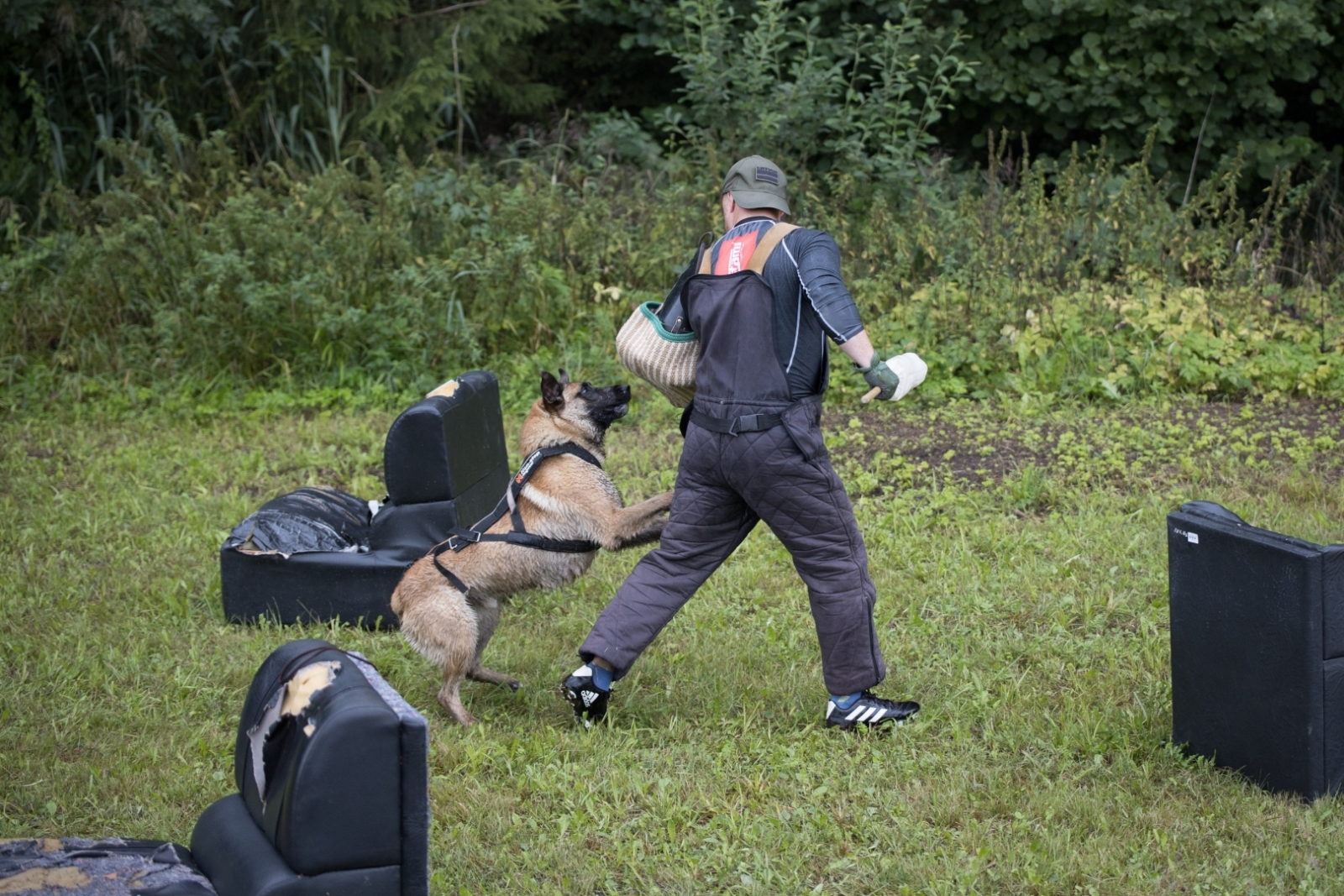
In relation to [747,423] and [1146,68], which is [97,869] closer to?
[747,423]

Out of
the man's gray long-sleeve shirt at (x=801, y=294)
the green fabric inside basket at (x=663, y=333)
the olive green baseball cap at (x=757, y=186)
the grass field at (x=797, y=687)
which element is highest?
the olive green baseball cap at (x=757, y=186)

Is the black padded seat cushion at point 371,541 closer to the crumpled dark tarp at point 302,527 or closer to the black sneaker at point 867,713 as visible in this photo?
the crumpled dark tarp at point 302,527

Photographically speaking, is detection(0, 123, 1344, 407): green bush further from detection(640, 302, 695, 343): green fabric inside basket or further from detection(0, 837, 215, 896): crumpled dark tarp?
detection(0, 837, 215, 896): crumpled dark tarp

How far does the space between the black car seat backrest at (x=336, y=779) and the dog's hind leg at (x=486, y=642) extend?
1.91m

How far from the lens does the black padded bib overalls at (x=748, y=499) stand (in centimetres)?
398

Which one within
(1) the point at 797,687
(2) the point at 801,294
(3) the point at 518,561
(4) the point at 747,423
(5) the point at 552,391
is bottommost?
(1) the point at 797,687

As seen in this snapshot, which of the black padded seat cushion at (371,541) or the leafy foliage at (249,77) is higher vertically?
the leafy foliage at (249,77)

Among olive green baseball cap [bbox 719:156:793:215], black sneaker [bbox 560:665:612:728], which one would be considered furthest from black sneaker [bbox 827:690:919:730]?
olive green baseball cap [bbox 719:156:793:215]

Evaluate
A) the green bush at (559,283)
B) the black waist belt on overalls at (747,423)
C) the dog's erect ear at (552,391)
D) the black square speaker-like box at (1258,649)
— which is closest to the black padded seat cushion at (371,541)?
the dog's erect ear at (552,391)

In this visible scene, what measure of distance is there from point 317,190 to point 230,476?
3022mm

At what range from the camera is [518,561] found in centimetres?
446

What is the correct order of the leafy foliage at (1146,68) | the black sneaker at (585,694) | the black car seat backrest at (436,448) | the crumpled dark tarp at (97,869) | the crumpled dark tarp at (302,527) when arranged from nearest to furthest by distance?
the crumpled dark tarp at (97,869) → the black sneaker at (585,694) → the black car seat backrest at (436,448) → the crumpled dark tarp at (302,527) → the leafy foliage at (1146,68)

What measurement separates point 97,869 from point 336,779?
0.76 m

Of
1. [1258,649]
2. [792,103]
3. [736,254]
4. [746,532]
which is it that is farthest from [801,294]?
[792,103]
